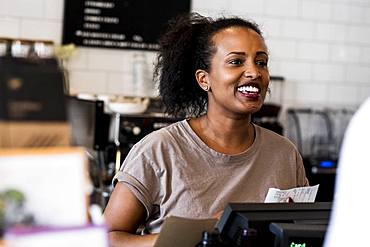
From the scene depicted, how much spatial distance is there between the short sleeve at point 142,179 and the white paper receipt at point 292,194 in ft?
1.10

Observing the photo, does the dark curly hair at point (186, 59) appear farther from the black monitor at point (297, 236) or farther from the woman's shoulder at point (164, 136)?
the black monitor at point (297, 236)

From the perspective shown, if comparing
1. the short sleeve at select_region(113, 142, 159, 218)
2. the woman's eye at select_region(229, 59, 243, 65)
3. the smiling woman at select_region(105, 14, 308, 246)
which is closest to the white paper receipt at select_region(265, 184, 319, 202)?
the smiling woman at select_region(105, 14, 308, 246)

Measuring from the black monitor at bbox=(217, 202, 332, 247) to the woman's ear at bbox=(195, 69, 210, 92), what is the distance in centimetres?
78

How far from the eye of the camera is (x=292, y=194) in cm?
136

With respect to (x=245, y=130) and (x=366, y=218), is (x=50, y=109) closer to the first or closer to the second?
(x=366, y=218)

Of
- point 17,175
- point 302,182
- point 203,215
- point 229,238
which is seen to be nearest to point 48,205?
point 17,175

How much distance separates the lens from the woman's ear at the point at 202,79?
178 centimetres

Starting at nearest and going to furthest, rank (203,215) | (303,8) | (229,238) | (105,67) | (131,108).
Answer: (229,238)
(203,215)
(131,108)
(105,67)
(303,8)

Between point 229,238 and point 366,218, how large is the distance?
0.40 m

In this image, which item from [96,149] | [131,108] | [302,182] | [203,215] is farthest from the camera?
[131,108]

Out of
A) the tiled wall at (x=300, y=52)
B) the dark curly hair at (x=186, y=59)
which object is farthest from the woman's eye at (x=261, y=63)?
the tiled wall at (x=300, y=52)

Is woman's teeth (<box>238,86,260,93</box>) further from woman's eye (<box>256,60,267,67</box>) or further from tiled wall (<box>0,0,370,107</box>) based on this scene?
tiled wall (<box>0,0,370,107</box>)

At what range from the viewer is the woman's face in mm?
1661

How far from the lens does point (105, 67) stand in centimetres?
333
